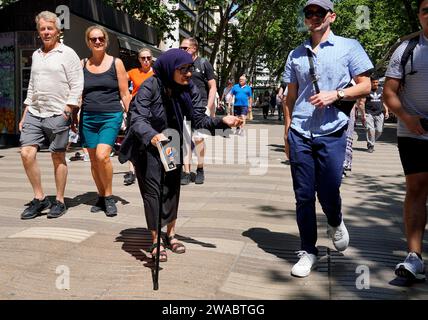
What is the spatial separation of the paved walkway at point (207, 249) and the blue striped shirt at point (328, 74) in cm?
107

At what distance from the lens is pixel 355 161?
11266mm

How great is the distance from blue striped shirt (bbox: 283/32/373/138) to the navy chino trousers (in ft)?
0.24

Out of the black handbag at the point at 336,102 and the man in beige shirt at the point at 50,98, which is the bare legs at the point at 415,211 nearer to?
the black handbag at the point at 336,102

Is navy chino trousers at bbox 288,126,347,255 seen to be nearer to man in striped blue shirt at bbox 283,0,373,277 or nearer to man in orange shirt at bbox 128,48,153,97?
man in striped blue shirt at bbox 283,0,373,277

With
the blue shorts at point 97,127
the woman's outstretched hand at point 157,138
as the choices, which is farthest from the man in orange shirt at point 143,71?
the woman's outstretched hand at point 157,138

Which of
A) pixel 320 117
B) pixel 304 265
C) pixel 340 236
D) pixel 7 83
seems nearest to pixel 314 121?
pixel 320 117

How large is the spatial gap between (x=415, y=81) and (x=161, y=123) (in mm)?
1852

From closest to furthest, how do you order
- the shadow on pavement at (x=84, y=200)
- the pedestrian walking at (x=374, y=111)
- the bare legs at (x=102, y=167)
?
the bare legs at (x=102, y=167), the shadow on pavement at (x=84, y=200), the pedestrian walking at (x=374, y=111)

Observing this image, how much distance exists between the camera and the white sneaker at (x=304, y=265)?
3872 millimetres

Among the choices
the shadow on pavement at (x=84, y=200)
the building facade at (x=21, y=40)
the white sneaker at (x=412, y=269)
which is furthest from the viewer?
the building facade at (x=21, y=40)

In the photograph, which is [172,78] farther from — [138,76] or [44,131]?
[138,76]

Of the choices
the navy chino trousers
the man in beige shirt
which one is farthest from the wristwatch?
the man in beige shirt
